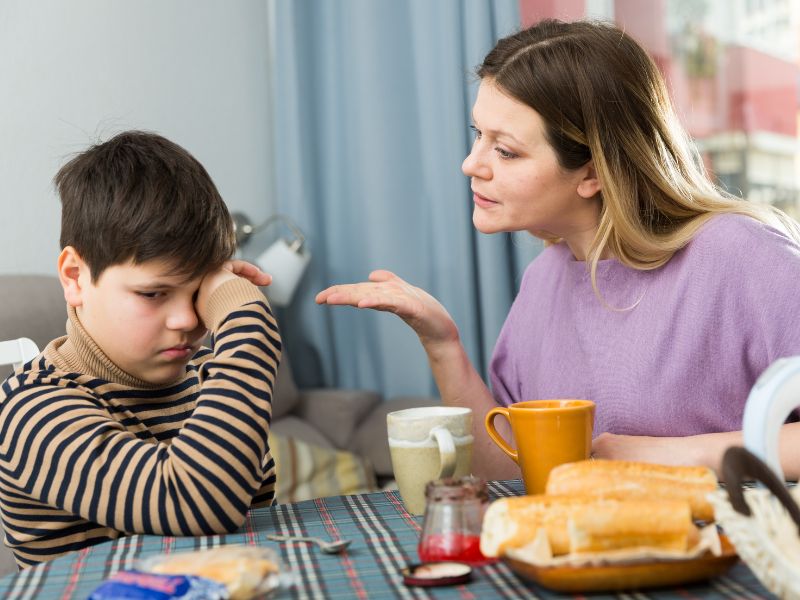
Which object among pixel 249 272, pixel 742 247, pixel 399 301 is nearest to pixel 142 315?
pixel 249 272

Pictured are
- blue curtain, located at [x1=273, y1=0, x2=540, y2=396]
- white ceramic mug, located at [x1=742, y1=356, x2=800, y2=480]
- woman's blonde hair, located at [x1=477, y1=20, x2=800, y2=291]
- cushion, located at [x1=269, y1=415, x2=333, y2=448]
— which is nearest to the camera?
white ceramic mug, located at [x1=742, y1=356, x2=800, y2=480]

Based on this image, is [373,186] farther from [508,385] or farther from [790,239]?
[790,239]

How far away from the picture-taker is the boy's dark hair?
43.7 inches

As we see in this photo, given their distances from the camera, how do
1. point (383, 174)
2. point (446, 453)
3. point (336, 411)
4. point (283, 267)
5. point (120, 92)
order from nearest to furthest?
point (446, 453), point (120, 92), point (336, 411), point (283, 267), point (383, 174)

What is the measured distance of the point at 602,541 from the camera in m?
0.69

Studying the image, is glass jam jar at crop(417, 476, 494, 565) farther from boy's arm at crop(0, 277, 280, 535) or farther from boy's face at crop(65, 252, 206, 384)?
boy's face at crop(65, 252, 206, 384)

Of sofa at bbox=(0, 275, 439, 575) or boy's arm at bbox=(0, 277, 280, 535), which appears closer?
boy's arm at bbox=(0, 277, 280, 535)

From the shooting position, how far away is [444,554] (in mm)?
765

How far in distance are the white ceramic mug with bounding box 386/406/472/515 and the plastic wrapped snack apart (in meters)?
0.23

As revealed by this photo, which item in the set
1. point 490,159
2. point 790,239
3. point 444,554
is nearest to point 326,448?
point 490,159

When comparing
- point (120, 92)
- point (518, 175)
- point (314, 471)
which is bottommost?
point (314, 471)

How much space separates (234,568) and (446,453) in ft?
0.87

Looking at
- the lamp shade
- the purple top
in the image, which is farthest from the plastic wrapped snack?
the lamp shade

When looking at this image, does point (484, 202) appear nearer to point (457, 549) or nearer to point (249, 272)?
point (249, 272)
